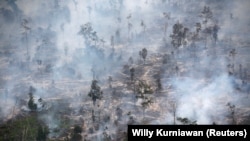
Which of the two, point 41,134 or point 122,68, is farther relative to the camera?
point 122,68

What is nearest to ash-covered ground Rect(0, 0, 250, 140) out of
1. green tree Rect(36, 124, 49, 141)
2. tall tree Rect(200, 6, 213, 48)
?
green tree Rect(36, 124, 49, 141)

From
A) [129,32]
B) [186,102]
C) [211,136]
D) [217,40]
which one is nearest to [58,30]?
[129,32]

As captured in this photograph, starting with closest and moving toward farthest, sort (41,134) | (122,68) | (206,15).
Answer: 1. (41,134)
2. (122,68)
3. (206,15)

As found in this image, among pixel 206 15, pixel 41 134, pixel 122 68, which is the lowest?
pixel 41 134

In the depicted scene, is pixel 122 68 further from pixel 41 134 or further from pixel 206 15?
pixel 206 15

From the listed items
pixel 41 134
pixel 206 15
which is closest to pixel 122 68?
pixel 41 134

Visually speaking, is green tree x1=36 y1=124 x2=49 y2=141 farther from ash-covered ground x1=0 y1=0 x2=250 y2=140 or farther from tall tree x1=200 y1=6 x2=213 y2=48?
tall tree x1=200 y1=6 x2=213 y2=48

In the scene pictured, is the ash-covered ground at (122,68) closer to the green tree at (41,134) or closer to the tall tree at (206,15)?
the green tree at (41,134)

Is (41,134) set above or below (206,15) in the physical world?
A: below

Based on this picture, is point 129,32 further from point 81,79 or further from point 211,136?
point 211,136
